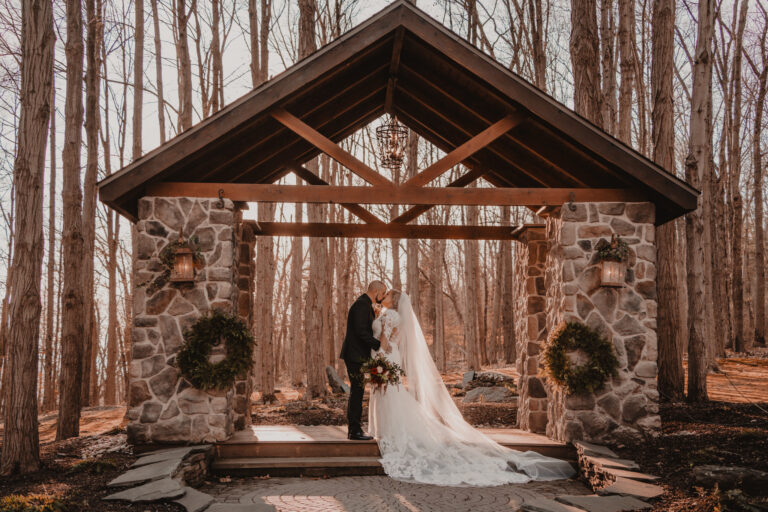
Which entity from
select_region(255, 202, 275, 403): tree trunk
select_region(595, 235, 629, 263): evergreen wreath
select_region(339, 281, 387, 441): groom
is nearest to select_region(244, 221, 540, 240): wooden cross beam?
select_region(339, 281, 387, 441): groom

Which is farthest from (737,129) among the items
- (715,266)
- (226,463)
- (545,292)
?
(226,463)

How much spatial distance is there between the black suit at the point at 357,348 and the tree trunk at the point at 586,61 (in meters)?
6.17

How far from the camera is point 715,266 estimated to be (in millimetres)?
17438

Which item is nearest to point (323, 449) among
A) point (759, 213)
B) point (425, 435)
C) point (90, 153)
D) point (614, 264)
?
point (425, 435)

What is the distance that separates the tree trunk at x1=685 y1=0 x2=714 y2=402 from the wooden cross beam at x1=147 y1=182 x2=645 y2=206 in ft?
10.3

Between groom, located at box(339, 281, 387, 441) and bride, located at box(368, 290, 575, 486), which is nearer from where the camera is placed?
bride, located at box(368, 290, 575, 486)

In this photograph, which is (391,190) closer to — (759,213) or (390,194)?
(390,194)

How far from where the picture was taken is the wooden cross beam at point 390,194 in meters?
7.37

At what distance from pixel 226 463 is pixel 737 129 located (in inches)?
766

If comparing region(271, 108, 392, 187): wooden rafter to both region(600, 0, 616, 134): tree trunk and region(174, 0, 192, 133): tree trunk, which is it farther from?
region(600, 0, 616, 134): tree trunk

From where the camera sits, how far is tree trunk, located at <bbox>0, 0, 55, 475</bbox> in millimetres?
6523

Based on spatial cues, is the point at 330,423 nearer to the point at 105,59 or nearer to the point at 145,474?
the point at 145,474

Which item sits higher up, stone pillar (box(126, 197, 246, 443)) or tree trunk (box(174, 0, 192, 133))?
tree trunk (box(174, 0, 192, 133))

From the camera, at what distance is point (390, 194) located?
24.1 feet
